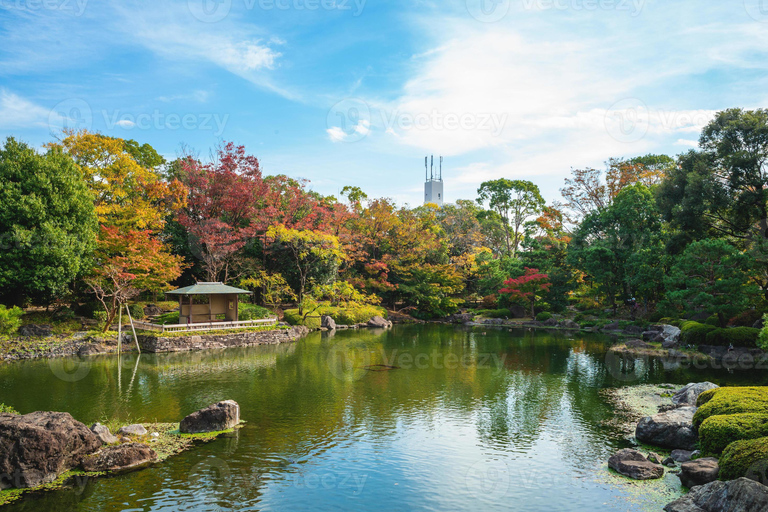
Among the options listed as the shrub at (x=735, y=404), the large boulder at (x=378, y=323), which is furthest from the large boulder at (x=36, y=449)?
the large boulder at (x=378, y=323)

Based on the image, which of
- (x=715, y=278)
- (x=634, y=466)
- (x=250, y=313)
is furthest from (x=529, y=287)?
(x=634, y=466)

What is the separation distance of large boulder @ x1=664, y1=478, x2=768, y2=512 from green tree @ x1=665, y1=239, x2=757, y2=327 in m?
17.1

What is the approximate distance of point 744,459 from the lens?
271 inches

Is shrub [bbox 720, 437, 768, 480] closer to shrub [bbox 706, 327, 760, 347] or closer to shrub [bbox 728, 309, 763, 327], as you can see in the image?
shrub [bbox 706, 327, 760, 347]

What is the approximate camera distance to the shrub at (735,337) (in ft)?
64.0

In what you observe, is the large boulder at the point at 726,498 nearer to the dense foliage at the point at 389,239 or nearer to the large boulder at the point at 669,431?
the large boulder at the point at 669,431

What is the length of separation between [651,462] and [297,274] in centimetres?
2786

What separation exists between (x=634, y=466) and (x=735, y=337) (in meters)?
15.5

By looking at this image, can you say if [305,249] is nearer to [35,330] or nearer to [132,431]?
[35,330]

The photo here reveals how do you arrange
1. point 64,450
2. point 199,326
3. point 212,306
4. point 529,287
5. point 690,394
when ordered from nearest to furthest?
point 64,450, point 690,394, point 199,326, point 212,306, point 529,287

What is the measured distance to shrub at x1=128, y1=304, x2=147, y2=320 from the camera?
26.7m

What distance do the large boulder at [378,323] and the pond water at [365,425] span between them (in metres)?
12.9

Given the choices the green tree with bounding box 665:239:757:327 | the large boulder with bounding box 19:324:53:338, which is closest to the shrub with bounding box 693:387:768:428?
the green tree with bounding box 665:239:757:327

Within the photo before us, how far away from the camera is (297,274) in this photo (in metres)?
34.1
